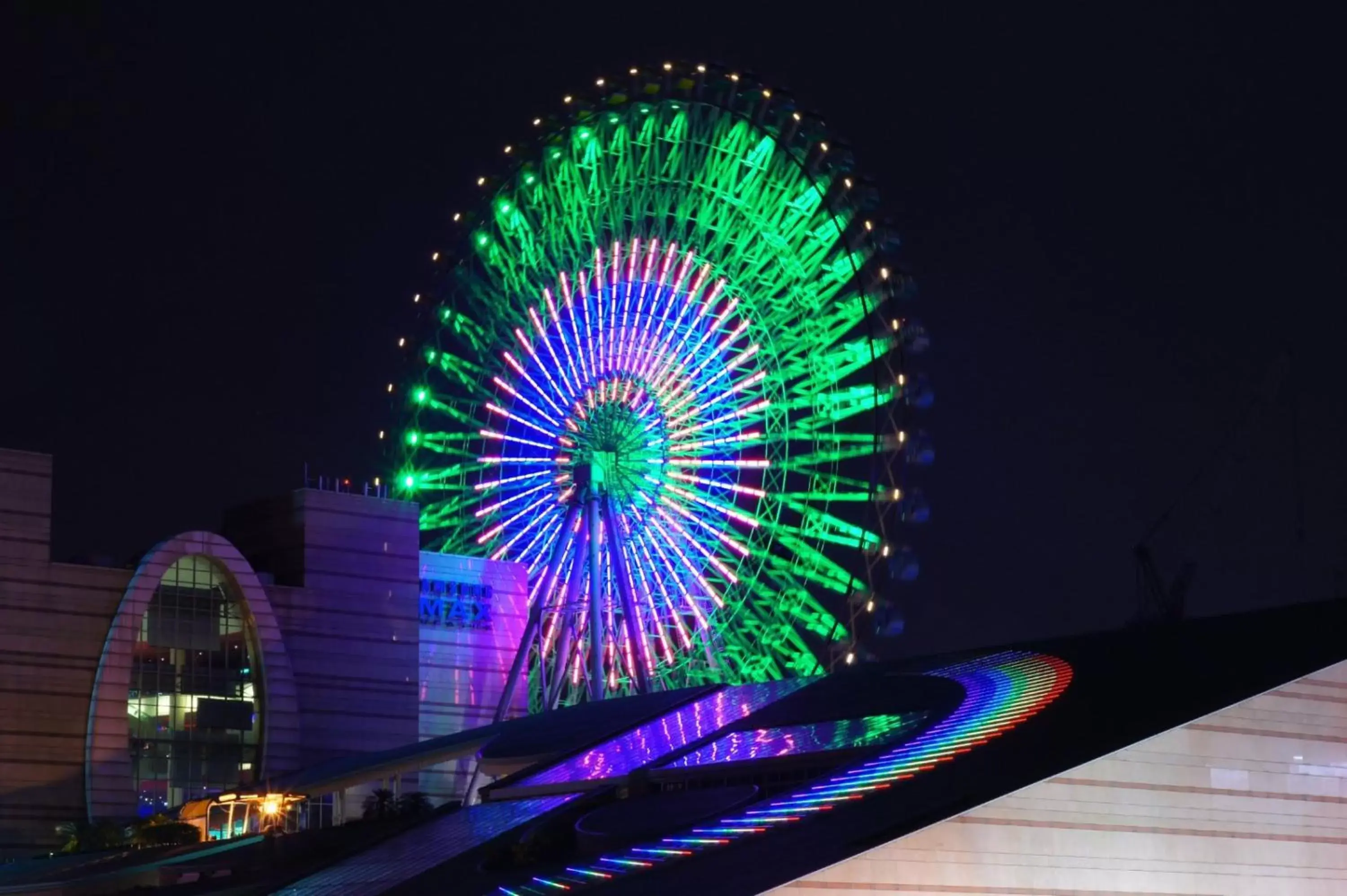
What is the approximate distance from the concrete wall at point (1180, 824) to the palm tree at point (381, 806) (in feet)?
80.7

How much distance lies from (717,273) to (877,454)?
881cm

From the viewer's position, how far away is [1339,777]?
138 ft

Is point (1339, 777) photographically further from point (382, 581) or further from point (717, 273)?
point (382, 581)

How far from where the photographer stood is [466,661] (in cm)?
8762

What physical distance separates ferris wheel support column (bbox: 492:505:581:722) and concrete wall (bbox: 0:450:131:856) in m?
14.9

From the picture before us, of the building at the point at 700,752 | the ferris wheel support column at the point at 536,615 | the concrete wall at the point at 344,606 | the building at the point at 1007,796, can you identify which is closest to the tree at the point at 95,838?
the building at the point at 700,752

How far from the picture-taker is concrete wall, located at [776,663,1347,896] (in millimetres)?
36750

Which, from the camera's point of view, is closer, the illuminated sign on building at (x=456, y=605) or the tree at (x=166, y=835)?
the tree at (x=166, y=835)

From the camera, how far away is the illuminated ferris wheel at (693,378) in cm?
6981

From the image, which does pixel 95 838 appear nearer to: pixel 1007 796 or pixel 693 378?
pixel 693 378

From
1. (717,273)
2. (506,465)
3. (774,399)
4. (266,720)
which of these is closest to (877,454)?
(774,399)

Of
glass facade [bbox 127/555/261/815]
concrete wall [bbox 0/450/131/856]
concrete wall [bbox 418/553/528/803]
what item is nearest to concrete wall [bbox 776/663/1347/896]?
concrete wall [bbox 0/450/131/856]

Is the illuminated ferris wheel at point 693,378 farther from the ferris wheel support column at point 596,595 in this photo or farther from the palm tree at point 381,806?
the palm tree at point 381,806

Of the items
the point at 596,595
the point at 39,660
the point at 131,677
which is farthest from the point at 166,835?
the point at 596,595
